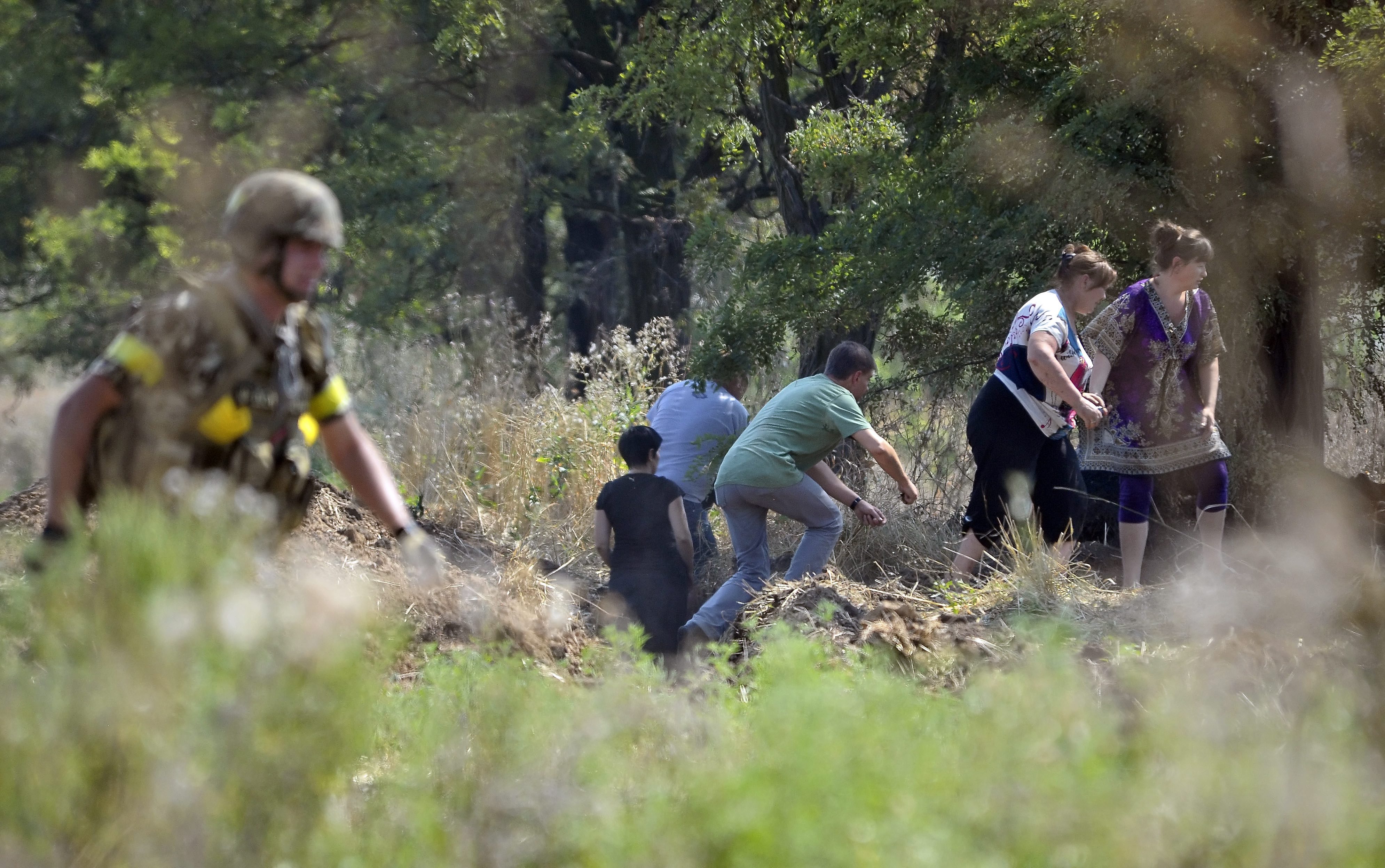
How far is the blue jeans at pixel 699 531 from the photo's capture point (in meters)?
7.97

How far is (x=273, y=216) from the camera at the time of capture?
283cm

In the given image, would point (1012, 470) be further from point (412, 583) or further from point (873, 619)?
point (412, 583)

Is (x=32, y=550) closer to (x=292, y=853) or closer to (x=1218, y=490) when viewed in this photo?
(x=292, y=853)

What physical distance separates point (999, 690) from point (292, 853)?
4.48 feet

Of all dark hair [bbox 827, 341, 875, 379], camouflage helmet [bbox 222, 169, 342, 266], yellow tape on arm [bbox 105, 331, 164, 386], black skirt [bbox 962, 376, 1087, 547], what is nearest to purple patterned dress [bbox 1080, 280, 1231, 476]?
black skirt [bbox 962, 376, 1087, 547]

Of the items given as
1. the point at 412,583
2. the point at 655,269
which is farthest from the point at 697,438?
the point at 655,269

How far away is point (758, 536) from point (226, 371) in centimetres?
412

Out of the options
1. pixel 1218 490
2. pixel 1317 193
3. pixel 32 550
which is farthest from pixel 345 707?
pixel 1317 193

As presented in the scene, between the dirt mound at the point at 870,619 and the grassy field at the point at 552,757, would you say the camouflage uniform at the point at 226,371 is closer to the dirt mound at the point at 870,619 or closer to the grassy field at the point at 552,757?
the grassy field at the point at 552,757

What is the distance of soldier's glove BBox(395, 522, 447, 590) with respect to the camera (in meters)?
3.04

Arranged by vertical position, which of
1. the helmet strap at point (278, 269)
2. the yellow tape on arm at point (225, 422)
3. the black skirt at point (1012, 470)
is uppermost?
the helmet strap at point (278, 269)

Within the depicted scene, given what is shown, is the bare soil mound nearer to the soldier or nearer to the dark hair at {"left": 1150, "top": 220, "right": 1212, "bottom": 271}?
the soldier

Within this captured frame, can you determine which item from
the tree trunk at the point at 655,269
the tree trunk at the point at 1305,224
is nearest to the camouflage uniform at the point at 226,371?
the tree trunk at the point at 1305,224

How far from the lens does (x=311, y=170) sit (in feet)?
54.8
